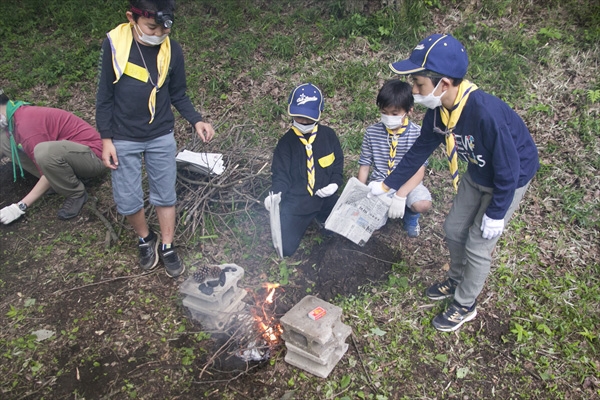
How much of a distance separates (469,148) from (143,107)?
94.8 inches

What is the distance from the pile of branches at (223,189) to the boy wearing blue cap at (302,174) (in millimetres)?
619

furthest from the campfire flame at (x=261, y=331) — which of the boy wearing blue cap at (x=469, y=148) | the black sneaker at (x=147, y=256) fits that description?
the boy wearing blue cap at (x=469, y=148)

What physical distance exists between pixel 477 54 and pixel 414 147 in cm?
335

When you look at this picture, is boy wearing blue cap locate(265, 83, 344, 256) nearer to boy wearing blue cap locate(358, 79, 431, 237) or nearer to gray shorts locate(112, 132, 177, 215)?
boy wearing blue cap locate(358, 79, 431, 237)

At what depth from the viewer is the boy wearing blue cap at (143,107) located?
10.3ft

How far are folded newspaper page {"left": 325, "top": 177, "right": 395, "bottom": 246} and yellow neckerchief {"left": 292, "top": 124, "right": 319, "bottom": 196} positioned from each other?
0.99ft

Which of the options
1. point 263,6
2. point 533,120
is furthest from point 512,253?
point 263,6

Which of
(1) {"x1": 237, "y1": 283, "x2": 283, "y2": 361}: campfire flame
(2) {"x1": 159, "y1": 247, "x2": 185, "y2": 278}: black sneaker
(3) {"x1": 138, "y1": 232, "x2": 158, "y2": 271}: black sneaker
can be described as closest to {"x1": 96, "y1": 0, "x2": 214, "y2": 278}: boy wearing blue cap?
(2) {"x1": 159, "y1": 247, "x2": 185, "y2": 278}: black sneaker

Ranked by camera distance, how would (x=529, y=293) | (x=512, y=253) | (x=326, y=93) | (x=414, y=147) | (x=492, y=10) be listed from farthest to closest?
(x=492, y=10), (x=326, y=93), (x=512, y=253), (x=529, y=293), (x=414, y=147)

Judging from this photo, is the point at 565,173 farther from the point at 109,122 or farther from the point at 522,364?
the point at 109,122

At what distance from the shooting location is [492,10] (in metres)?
6.46

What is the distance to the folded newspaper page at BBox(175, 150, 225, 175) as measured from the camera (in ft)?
14.9

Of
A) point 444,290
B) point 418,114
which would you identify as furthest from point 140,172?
point 418,114

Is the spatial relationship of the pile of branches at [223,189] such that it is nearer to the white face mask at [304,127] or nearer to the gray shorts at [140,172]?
the gray shorts at [140,172]
